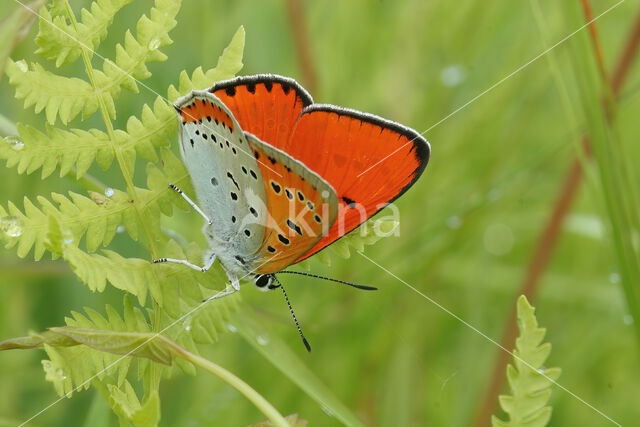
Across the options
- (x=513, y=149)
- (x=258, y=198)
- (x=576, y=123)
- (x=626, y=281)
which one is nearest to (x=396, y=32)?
(x=513, y=149)

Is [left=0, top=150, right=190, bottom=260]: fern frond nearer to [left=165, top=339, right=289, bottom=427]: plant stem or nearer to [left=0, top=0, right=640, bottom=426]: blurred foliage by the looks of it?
[left=165, top=339, right=289, bottom=427]: plant stem

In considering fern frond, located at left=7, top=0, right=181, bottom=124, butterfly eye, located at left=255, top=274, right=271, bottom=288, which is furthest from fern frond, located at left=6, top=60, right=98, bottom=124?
butterfly eye, located at left=255, top=274, right=271, bottom=288

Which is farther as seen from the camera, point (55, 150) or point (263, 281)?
point (263, 281)

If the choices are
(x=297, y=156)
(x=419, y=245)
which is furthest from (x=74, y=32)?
(x=419, y=245)

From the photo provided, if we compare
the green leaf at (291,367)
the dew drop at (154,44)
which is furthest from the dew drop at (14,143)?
the green leaf at (291,367)

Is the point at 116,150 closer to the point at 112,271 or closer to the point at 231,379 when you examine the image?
the point at 112,271

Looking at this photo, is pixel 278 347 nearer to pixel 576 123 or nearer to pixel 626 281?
pixel 626 281
